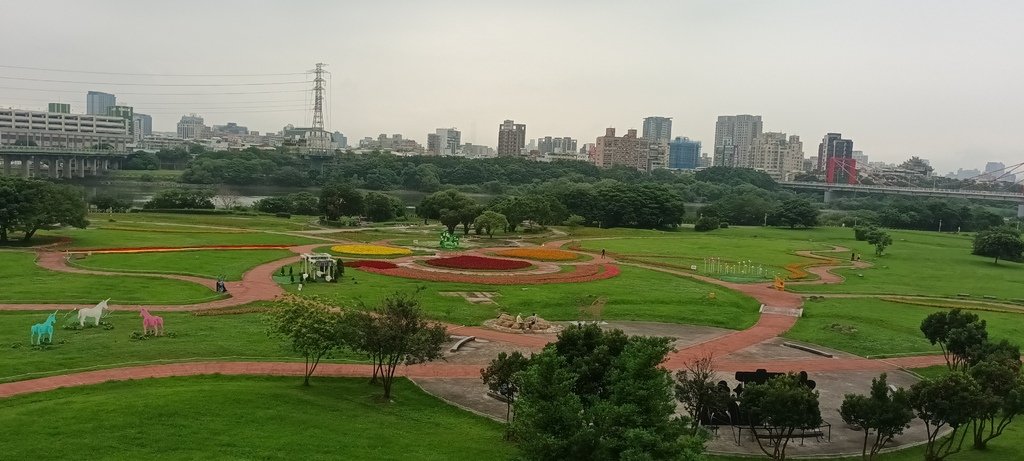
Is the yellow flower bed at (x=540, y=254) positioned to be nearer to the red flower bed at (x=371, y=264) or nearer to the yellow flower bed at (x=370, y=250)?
the yellow flower bed at (x=370, y=250)

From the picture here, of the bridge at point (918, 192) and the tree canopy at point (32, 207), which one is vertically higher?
the bridge at point (918, 192)

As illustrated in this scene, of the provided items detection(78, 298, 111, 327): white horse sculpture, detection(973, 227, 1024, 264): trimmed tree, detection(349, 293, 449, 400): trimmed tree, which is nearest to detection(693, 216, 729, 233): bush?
detection(973, 227, 1024, 264): trimmed tree

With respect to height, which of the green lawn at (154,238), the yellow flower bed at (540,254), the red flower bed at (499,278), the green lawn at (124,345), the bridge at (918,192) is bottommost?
the green lawn at (124,345)

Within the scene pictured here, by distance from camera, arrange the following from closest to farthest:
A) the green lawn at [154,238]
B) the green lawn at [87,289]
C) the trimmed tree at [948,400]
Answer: the trimmed tree at [948,400] → the green lawn at [87,289] → the green lawn at [154,238]

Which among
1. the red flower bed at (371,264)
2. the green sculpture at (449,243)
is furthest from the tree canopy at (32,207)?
the green sculpture at (449,243)

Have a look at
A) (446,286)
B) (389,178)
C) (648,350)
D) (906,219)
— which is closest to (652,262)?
(446,286)

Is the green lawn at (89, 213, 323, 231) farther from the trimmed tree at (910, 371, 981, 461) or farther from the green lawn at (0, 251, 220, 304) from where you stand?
the trimmed tree at (910, 371, 981, 461)

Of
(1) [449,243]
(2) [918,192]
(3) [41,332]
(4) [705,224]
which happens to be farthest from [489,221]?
(2) [918,192]

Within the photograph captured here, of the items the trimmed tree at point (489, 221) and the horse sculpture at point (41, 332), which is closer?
the horse sculpture at point (41, 332)

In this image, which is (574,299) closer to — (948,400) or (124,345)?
(124,345)
